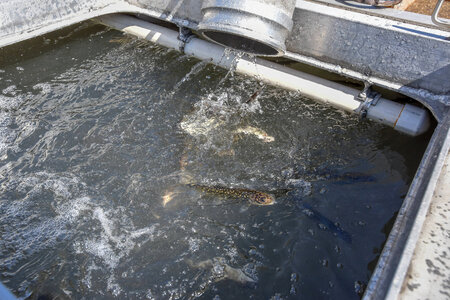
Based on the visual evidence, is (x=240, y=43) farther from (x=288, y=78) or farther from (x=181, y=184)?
(x=181, y=184)

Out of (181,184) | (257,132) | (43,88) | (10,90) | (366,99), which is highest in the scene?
(366,99)

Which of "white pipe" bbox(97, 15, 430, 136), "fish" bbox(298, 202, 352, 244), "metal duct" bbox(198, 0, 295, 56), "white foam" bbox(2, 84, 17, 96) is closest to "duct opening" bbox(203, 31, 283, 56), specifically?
"white pipe" bbox(97, 15, 430, 136)

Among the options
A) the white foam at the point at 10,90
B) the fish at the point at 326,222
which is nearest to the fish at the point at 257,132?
Answer: the fish at the point at 326,222

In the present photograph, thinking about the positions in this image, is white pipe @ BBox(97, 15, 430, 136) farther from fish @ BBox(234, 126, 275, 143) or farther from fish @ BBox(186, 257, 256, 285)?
fish @ BBox(186, 257, 256, 285)

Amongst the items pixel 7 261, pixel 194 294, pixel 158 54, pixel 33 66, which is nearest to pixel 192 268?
pixel 194 294

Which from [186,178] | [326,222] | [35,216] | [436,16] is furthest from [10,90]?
[436,16]

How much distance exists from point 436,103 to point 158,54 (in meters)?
4.08

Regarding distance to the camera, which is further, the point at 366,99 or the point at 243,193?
the point at 366,99

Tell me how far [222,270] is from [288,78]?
2.77 metres

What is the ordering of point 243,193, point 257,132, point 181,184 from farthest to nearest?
point 257,132 → point 181,184 → point 243,193

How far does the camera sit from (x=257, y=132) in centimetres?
451

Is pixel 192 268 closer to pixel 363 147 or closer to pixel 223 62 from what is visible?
pixel 363 147

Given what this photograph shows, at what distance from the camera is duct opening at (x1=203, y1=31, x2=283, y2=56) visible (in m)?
4.62

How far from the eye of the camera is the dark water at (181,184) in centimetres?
311
